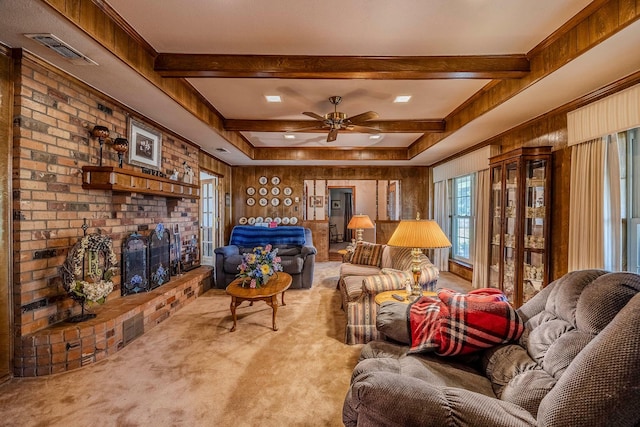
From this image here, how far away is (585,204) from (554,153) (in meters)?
Result: 0.73

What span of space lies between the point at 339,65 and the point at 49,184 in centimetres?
253

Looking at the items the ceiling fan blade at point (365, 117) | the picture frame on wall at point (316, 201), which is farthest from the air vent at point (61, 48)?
the picture frame on wall at point (316, 201)

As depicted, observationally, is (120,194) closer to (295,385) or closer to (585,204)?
(295,385)

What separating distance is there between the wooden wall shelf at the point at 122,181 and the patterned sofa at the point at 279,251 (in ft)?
4.64

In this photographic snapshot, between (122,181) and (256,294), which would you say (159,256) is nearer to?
(122,181)

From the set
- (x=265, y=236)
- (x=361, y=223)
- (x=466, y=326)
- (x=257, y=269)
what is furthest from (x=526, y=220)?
(x=265, y=236)

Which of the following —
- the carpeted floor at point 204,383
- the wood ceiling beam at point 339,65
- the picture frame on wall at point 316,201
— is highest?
the wood ceiling beam at point 339,65

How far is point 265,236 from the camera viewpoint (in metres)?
5.25

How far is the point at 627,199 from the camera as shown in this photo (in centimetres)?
252

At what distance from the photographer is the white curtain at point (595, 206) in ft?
8.25

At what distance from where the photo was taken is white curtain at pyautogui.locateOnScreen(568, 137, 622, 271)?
99.0 inches

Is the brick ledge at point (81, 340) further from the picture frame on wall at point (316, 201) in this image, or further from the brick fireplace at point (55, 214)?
the picture frame on wall at point (316, 201)

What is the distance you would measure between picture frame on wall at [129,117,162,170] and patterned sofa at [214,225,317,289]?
5.35 ft

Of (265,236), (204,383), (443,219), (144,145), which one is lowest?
(204,383)
